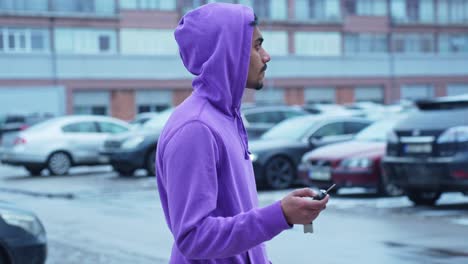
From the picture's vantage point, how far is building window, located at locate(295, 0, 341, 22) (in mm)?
64312

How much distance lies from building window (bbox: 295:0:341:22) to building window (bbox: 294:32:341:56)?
47.0 inches

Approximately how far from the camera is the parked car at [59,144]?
21688mm

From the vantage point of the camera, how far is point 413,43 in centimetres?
6888

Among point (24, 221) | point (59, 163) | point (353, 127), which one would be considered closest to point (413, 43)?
point (59, 163)

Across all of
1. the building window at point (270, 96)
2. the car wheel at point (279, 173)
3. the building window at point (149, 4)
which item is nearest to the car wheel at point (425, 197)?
the car wheel at point (279, 173)

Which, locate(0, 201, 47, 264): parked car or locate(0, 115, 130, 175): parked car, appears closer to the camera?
locate(0, 201, 47, 264): parked car

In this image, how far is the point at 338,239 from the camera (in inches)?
391

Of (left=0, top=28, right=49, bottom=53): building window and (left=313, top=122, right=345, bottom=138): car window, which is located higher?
(left=0, top=28, right=49, bottom=53): building window

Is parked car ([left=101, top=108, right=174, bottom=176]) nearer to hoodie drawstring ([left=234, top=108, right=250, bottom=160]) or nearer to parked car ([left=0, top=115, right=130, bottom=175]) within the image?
parked car ([left=0, top=115, right=130, bottom=175])

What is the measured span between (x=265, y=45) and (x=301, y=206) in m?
58.0

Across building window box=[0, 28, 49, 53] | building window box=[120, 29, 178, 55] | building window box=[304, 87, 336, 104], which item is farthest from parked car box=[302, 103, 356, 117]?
building window box=[304, 87, 336, 104]

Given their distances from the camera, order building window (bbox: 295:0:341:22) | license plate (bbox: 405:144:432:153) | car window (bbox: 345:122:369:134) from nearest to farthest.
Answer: license plate (bbox: 405:144:432:153), car window (bbox: 345:122:369:134), building window (bbox: 295:0:341:22)

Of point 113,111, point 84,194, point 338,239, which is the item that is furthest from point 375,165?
point 113,111

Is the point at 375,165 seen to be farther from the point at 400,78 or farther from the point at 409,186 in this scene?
the point at 400,78
